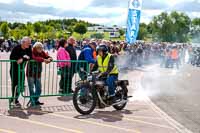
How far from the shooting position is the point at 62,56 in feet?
42.6

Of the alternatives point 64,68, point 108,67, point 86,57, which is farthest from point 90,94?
point 86,57

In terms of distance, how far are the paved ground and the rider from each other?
580 millimetres

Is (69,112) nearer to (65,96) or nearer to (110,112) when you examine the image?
(110,112)

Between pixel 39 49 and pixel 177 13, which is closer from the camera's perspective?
pixel 39 49

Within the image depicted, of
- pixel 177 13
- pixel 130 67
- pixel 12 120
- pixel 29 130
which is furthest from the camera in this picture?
pixel 177 13

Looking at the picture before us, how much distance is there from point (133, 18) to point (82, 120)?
542 inches

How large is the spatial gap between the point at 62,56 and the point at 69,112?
3.08 meters

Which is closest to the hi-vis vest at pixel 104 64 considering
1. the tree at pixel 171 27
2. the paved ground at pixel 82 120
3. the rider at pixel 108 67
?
the rider at pixel 108 67

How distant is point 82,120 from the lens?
9305 mm

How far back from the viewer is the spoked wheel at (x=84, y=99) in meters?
9.94

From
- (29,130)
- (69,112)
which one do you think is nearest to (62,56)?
(69,112)

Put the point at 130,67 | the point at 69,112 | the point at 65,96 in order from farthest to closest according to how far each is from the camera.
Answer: the point at 130,67, the point at 65,96, the point at 69,112

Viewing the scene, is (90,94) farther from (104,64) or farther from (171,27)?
(171,27)

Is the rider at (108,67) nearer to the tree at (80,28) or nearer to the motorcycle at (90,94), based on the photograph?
the motorcycle at (90,94)
